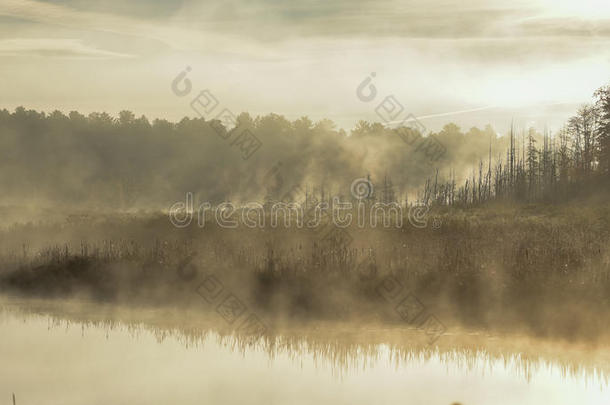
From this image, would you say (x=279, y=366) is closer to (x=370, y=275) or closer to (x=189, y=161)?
(x=370, y=275)

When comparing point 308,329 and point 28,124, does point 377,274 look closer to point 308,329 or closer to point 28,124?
point 308,329

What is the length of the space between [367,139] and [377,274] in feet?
447

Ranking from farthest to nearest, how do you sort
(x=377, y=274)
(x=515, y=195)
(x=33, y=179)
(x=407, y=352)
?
(x=33, y=179), (x=515, y=195), (x=377, y=274), (x=407, y=352)

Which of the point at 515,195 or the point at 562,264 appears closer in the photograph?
the point at 562,264

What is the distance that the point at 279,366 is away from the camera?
13.6 meters

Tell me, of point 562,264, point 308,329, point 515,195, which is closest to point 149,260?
point 308,329

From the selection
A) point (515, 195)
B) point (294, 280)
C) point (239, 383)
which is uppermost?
point (515, 195)

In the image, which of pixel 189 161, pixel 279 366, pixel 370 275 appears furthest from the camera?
pixel 189 161

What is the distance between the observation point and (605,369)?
1311 centimetres

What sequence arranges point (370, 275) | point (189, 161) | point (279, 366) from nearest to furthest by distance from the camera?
point (279, 366)
point (370, 275)
point (189, 161)

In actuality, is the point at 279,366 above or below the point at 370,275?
below

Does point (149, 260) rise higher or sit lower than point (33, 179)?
lower

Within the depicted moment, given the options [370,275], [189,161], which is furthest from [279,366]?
[189,161]

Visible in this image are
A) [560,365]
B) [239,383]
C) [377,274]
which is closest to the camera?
[239,383]
